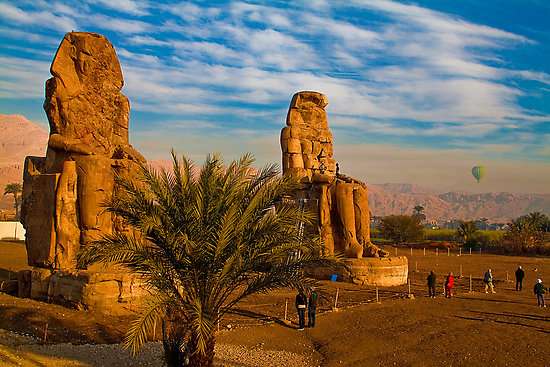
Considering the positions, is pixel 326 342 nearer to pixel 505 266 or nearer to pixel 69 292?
pixel 69 292

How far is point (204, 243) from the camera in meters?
8.66

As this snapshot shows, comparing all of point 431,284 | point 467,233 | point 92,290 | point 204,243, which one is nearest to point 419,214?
point 467,233

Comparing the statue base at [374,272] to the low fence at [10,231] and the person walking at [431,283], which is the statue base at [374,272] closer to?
the person walking at [431,283]

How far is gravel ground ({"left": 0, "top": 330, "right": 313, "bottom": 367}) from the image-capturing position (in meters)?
10.2

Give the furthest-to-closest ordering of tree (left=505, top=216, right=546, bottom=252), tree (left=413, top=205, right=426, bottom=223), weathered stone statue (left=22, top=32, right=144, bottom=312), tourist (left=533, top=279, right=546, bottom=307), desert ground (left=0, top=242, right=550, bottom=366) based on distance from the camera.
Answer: tree (left=413, top=205, right=426, bottom=223)
tree (left=505, top=216, right=546, bottom=252)
tourist (left=533, top=279, right=546, bottom=307)
weathered stone statue (left=22, top=32, right=144, bottom=312)
desert ground (left=0, top=242, right=550, bottom=366)

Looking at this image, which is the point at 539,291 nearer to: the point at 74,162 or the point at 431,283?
the point at 431,283

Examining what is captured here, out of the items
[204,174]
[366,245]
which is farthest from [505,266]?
[204,174]

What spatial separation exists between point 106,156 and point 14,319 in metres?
5.79

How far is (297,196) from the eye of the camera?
23609mm

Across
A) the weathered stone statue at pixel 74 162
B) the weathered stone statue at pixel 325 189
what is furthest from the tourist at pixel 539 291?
the weathered stone statue at pixel 74 162

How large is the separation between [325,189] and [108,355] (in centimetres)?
1357

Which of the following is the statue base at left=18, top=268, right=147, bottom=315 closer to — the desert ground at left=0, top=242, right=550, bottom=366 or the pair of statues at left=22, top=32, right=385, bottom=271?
the desert ground at left=0, top=242, right=550, bottom=366

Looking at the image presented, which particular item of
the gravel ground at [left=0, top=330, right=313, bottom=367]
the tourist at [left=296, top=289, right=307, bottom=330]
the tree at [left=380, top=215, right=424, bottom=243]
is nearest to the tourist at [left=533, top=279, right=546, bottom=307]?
the tourist at [left=296, top=289, right=307, bottom=330]

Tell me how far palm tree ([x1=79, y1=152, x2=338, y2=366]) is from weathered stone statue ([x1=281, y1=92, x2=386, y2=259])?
10905 millimetres
